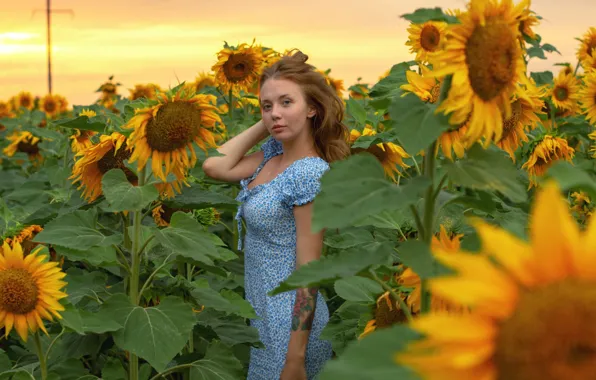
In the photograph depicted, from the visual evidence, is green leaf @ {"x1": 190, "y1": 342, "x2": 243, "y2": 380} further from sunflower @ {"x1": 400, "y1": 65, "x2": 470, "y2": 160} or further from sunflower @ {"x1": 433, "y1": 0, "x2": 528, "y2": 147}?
sunflower @ {"x1": 433, "y1": 0, "x2": 528, "y2": 147}

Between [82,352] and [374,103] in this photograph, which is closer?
[374,103]

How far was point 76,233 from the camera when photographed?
257cm

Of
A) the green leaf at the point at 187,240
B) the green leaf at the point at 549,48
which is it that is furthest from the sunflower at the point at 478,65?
the green leaf at the point at 549,48

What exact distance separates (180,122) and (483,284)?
1.79 metres

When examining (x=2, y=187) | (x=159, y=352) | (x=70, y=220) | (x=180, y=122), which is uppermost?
(x=180, y=122)

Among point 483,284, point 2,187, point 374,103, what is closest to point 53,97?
point 2,187

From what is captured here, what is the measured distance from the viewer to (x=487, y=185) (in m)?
1.48

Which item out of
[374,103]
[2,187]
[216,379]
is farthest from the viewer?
[2,187]

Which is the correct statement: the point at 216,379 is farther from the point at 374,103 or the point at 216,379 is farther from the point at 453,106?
the point at 453,106

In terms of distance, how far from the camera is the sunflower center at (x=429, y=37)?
4047 mm

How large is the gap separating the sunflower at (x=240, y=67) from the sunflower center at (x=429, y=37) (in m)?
1.10

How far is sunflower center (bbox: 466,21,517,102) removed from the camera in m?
1.51

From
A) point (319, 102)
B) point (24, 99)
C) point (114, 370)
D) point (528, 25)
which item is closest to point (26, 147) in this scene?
point (24, 99)

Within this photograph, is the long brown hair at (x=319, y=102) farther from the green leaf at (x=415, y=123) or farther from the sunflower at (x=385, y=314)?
the green leaf at (x=415, y=123)
